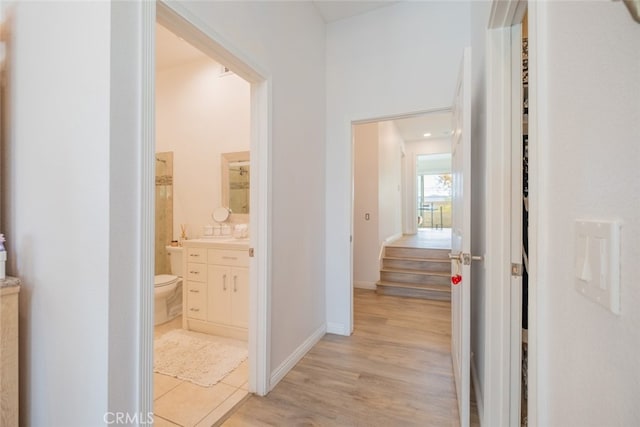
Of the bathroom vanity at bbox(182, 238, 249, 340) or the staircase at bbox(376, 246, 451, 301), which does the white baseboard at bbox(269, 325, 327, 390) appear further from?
the staircase at bbox(376, 246, 451, 301)

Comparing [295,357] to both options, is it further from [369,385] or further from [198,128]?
[198,128]

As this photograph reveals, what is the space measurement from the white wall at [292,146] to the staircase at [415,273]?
176 cm

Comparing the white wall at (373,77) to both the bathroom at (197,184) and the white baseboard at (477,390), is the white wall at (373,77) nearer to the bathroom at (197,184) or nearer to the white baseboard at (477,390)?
the bathroom at (197,184)

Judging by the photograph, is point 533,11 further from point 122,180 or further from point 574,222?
point 122,180

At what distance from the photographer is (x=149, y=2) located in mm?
1134

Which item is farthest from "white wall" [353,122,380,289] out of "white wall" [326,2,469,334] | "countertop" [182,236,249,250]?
"countertop" [182,236,249,250]

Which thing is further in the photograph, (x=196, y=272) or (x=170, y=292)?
(x=170, y=292)

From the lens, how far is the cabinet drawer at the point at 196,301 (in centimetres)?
280

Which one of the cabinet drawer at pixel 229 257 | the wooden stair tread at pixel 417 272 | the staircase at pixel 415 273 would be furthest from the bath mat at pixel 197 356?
the wooden stair tread at pixel 417 272

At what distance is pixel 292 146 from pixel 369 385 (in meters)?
1.84

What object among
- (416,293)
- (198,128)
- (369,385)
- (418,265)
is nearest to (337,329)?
(369,385)

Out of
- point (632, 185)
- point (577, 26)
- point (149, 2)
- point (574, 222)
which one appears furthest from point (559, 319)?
point (149, 2)

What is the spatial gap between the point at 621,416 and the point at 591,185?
1.15 feet

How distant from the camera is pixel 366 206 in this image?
4539mm
